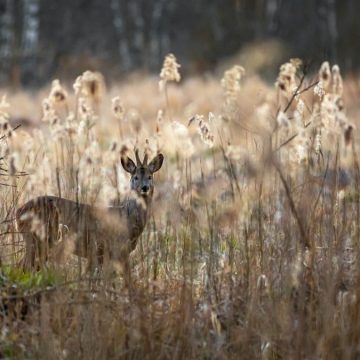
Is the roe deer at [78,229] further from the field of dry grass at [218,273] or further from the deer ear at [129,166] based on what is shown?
the deer ear at [129,166]

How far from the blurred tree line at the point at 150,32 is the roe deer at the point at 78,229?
18.4 metres

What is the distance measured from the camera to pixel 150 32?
3091cm

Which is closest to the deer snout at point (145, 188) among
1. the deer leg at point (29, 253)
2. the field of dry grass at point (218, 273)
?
the field of dry grass at point (218, 273)

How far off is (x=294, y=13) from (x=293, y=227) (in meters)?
25.0

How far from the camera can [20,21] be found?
30656 millimetres

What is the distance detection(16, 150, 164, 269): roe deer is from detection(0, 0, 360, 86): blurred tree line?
18.4 m

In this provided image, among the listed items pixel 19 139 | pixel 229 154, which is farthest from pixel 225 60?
pixel 229 154

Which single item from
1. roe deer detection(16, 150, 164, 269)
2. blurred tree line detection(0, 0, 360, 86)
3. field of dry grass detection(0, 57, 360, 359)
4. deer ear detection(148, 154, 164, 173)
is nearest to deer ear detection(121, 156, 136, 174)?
deer ear detection(148, 154, 164, 173)

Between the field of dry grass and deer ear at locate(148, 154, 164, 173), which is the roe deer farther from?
deer ear at locate(148, 154, 164, 173)

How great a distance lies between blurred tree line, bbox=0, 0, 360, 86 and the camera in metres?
26.5

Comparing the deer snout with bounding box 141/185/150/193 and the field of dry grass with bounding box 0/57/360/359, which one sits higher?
the deer snout with bounding box 141/185/150/193

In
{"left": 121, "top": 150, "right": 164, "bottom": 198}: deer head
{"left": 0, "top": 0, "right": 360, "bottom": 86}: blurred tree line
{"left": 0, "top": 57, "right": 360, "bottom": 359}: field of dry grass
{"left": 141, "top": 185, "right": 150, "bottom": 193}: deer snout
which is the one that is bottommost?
{"left": 0, "top": 57, "right": 360, "bottom": 359}: field of dry grass

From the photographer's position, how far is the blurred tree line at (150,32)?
26.5 m

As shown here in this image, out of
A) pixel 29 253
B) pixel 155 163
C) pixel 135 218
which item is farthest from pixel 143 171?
pixel 29 253
